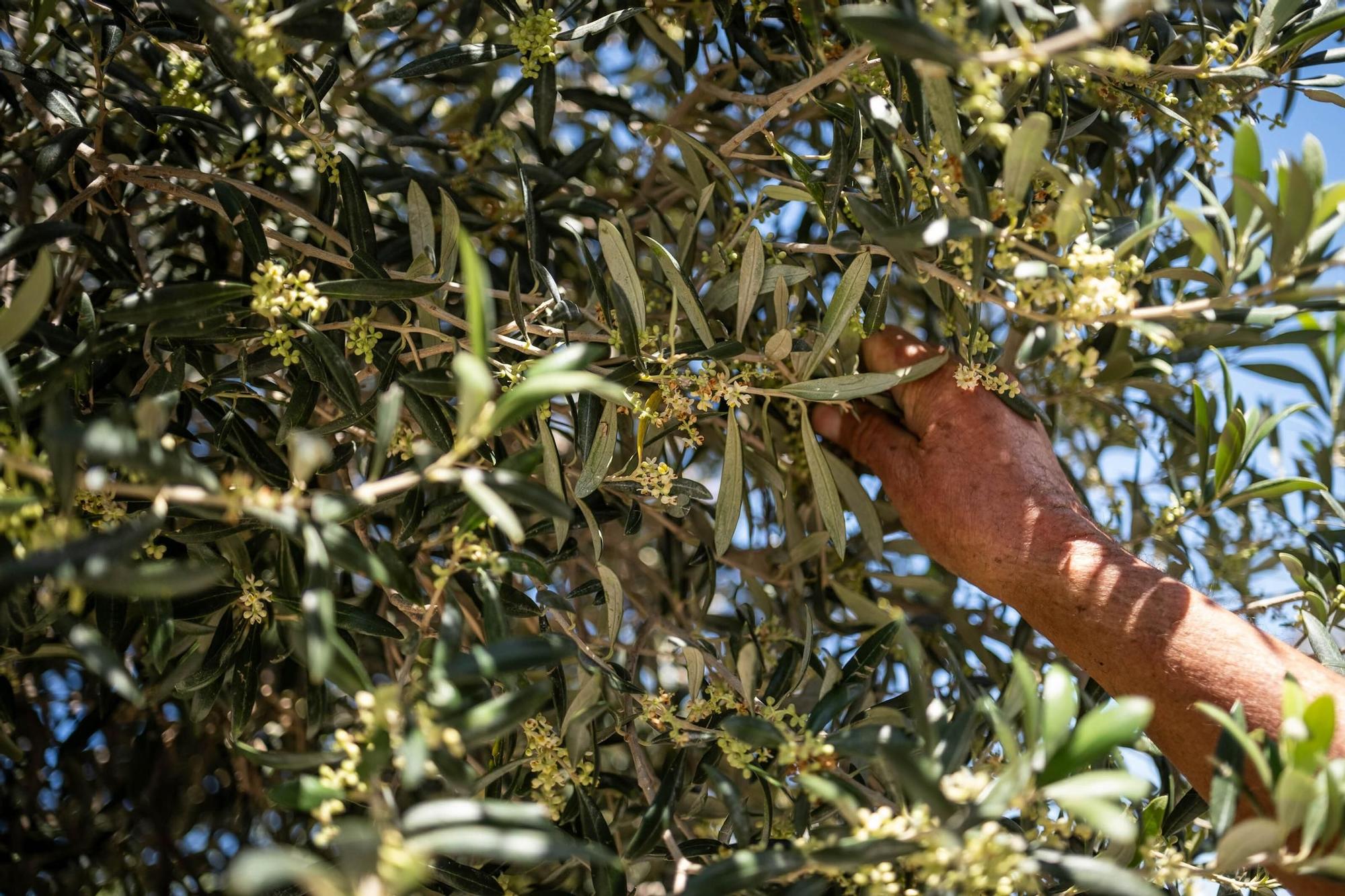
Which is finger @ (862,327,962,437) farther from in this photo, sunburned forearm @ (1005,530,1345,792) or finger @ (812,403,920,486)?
sunburned forearm @ (1005,530,1345,792)

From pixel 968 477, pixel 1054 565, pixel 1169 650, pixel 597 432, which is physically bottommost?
pixel 1169 650

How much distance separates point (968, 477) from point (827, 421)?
37 centimetres

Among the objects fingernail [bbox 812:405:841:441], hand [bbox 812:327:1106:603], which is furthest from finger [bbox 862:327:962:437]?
fingernail [bbox 812:405:841:441]

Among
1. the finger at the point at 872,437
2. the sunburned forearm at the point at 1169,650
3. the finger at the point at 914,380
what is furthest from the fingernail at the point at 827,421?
the sunburned forearm at the point at 1169,650

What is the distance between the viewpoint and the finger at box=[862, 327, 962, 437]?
57.1 inches

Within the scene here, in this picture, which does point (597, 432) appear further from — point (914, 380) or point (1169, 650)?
point (1169, 650)

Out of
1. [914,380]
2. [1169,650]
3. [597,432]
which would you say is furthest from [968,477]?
[597,432]

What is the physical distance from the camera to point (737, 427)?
1.34 meters

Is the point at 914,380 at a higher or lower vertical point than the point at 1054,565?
higher

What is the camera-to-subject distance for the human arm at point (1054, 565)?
41.1 inches

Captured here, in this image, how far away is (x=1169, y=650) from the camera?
A: 1.07 metres

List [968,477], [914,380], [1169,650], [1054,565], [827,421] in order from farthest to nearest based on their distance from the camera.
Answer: [827,421], [914,380], [968,477], [1054,565], [1169,650]

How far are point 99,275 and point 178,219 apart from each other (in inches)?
6.9

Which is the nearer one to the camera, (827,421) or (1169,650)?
(1169,650)
